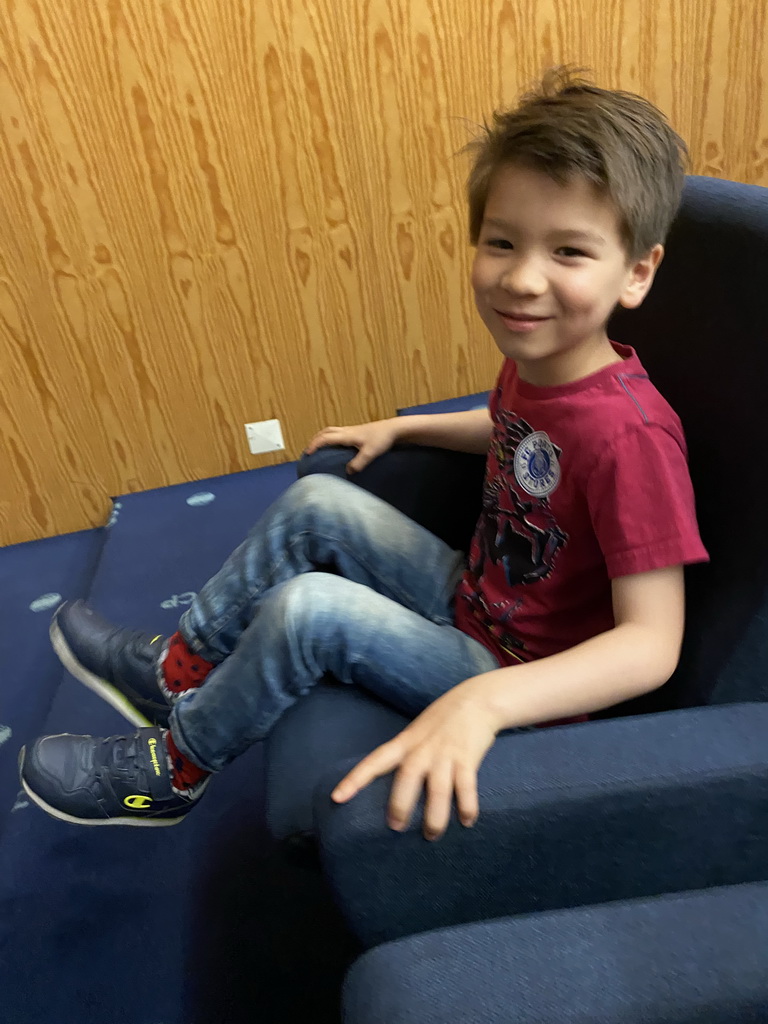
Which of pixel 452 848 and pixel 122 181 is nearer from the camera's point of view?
pixel 452 848

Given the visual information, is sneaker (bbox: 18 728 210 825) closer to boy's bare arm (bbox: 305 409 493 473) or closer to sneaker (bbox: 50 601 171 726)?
sneaker (bbox: 50 601 171 726)

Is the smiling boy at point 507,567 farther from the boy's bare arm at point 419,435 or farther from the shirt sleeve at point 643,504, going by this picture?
the boy's bare arm at point 419,435

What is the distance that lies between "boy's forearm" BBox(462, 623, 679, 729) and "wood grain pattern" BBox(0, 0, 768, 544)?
1447 mm

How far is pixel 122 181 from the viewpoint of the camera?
1768 millimetres

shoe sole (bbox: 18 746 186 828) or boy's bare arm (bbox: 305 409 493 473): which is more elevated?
boy's bare arm (bbox: 305 409 493 473)

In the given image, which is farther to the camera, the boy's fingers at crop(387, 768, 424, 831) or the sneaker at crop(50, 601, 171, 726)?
the sneaker at crop(50, 601, 171, 726)

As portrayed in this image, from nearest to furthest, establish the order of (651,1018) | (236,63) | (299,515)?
(651,1018) → (299,515) → (236,63)

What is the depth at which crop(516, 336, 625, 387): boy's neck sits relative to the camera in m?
0.91

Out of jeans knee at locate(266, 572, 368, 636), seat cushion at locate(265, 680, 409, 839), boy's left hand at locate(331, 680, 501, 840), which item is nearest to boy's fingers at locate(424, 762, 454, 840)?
boy's left hand at locate(331, 680, 501, 840)

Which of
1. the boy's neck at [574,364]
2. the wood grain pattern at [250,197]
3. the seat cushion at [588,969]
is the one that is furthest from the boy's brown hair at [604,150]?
the wood grain pattern at [250,197]

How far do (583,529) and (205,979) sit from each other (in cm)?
84

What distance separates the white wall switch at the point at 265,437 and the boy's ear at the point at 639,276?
1384 millimetres

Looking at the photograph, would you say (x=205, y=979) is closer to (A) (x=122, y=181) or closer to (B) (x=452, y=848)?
(B) (x=452, y=848)

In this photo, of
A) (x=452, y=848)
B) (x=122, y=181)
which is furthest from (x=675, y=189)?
(x=122, y=181)
